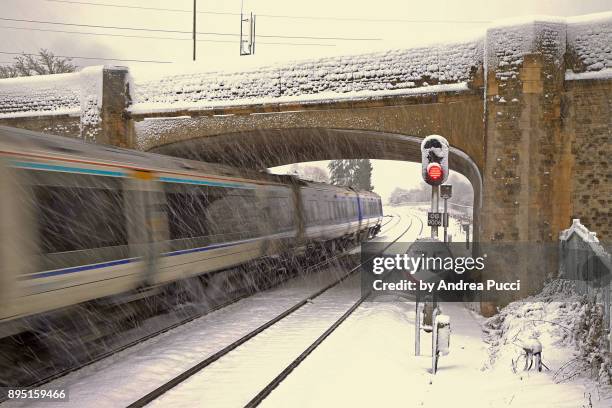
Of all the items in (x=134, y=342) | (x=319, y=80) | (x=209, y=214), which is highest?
(x=319, y=80)

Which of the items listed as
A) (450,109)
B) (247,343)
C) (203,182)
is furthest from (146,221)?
(450,109)

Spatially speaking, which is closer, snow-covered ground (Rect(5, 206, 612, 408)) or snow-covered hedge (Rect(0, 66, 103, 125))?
snow-covered ground (Rect(5, 206, 612, 408))

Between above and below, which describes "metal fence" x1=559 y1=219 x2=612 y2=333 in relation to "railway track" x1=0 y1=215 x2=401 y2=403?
above

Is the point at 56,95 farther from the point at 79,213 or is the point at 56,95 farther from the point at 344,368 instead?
the point at 344,368

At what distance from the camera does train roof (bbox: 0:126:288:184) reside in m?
6.27

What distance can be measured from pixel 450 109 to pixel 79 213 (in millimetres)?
8794

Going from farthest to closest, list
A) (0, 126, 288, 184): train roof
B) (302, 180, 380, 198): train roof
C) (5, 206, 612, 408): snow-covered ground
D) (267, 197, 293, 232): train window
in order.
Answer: (302, 180, 380, 198): train roof
(267, 197, 293, 232): train window
(0, 126, 288, 184): train roof
(5, 206, 612, 408): snow-covered ground

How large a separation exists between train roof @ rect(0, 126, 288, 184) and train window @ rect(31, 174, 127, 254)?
0.31m

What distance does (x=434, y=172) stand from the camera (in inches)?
308

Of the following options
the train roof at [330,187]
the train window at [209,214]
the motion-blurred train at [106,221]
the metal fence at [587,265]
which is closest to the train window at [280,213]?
the motion-blurred train at [106,221]

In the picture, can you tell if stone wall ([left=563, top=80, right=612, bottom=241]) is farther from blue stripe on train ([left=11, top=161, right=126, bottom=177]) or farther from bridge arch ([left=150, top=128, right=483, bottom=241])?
blue stripe on train ([left=11, top=161, right=126, bottom=177])

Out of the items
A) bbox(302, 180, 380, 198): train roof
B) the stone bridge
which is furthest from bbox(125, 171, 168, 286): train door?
bbox(302, 180, 380, 198): train roof

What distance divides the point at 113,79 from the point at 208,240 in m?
7.96

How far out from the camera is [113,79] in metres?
16.3
